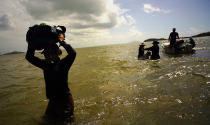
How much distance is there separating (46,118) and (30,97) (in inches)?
139

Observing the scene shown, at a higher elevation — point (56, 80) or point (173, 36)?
point (173, 36)

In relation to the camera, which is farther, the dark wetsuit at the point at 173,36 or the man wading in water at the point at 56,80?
the dark wetsuit at the point at 173,36

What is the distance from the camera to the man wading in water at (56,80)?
2.82m

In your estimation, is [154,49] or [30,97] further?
[154,49]

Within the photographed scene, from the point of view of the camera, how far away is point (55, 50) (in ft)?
9.20

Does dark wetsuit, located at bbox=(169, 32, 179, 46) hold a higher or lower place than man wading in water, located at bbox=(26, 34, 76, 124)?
higher

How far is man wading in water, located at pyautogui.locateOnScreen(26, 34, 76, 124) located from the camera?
2.82 metres

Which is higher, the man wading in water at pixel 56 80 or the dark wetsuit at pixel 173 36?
the dark wetsuit at pixel 173 36

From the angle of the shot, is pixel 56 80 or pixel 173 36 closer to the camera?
pixel 56 80

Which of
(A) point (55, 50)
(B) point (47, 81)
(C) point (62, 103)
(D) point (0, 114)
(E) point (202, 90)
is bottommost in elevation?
(D) point (0, 114)

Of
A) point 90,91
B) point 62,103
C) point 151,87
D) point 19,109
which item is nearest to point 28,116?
point 19,109

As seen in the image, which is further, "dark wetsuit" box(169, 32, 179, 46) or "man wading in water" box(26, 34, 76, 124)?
"dark wetsuit" box(169, 32, 179, 46)

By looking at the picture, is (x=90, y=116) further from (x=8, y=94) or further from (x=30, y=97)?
(x=8, y=94)

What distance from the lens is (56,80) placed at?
115 inches
